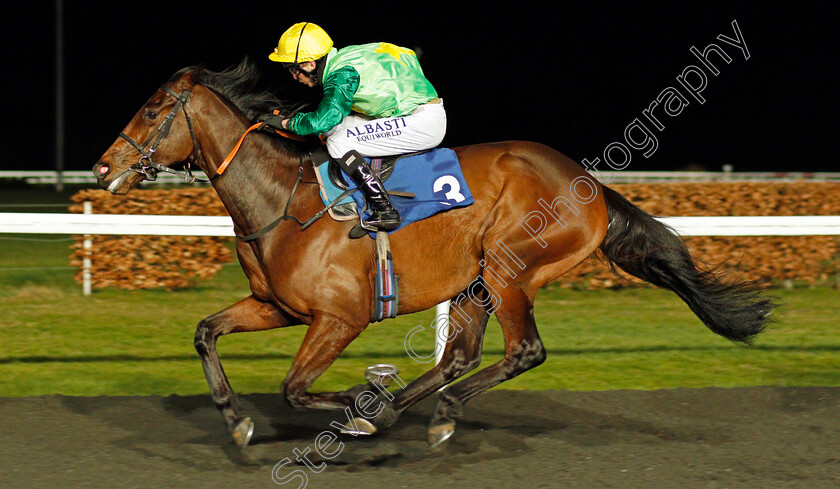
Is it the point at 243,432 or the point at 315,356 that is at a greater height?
the point at 315,356

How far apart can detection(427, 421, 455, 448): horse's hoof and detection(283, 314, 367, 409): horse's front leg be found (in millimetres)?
484

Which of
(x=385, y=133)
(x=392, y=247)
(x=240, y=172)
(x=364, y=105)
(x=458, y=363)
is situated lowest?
(x=458, y=363)

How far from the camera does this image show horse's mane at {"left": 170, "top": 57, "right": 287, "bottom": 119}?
13.3ft

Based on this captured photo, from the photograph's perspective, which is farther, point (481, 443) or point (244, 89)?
point (244, 89)

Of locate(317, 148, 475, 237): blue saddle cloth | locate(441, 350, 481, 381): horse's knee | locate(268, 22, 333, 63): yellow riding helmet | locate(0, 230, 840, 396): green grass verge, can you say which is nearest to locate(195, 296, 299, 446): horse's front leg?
locate(317, 148, 475, 237): blue saddle cloth

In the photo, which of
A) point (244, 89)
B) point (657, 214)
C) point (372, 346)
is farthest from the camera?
point (657, 214)

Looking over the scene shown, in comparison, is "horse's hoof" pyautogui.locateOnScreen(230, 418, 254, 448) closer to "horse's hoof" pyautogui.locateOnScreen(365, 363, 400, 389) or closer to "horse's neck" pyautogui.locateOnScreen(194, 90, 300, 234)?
"horse's hoof" pyautogui.locateOnScreen(365, 363, 400, 389)

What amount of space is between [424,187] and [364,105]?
1.49ft

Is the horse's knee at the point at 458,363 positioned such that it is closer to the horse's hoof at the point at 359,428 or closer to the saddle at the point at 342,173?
the horse's hoof at the point at 359,428

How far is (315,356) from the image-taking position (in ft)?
12.2

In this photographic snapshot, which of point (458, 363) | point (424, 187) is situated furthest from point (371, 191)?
point (458, 363)

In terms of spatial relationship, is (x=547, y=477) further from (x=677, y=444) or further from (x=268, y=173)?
(x=268, y=173)

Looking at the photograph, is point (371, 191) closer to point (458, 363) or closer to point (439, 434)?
point (458, 363)

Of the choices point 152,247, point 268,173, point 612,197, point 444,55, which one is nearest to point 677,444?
point 612,197
